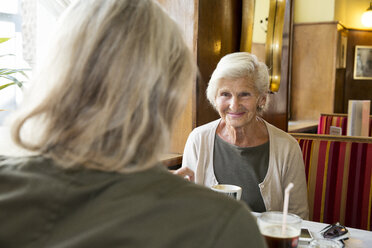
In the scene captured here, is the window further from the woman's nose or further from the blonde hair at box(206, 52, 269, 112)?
the woman's nose

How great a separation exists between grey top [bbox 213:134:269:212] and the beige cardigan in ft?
0.13

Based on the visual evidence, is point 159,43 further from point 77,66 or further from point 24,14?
point 24,14

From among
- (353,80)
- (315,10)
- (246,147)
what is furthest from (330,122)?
(353,80)

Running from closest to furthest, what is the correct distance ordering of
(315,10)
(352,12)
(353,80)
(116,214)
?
(116,214) < (315,10) < (352,12) < (353,80)

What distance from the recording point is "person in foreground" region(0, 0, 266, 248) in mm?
589

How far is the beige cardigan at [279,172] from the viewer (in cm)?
192

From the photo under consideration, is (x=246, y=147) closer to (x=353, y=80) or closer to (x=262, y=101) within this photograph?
(x=262, y=101)

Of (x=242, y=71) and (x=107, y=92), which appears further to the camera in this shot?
(x=242, y=71)

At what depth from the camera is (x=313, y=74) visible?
6.89m

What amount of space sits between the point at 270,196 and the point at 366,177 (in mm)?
543

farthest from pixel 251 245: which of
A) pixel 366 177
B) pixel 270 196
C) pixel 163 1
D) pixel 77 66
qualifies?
pixel 163 1

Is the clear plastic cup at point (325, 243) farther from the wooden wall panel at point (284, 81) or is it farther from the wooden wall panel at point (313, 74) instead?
the wooden wall panel at point (313, 74)

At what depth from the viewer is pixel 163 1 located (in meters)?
2.74

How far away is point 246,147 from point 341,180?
541 mm
